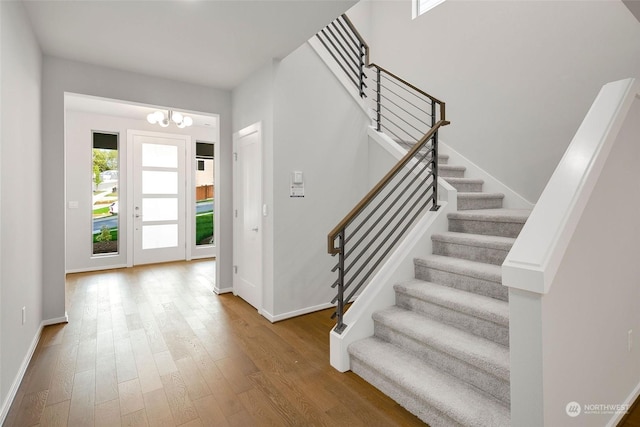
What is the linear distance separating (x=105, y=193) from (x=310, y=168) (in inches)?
185

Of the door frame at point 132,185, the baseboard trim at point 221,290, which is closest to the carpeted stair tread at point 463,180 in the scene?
the baseboard trim at point 221,290

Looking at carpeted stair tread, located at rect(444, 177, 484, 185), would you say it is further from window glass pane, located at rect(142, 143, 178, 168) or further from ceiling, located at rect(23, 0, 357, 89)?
window glass pane, located at rect(142, 143, 178, 168)

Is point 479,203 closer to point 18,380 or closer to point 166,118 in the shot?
point 18,380

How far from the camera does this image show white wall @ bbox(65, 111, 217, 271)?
18.6 feet

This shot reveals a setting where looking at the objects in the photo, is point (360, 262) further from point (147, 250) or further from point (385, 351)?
point (147, 250)

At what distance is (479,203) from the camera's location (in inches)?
136

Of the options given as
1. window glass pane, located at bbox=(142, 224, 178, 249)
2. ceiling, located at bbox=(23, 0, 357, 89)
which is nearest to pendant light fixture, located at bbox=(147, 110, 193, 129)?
ceiling, located at bbox=(23, 0, 357, 89)

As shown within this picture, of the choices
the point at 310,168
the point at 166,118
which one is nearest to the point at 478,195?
the point at 310,168

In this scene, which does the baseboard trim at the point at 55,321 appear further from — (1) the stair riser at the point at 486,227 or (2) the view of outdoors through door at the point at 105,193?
(1) the stair riser at the point at 486,227

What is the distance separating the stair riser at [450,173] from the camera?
392 centimetres

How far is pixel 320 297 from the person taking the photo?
3762mm

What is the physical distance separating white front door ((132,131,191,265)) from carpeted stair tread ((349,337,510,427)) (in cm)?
525

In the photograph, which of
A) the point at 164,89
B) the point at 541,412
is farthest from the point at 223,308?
the point at 541,412

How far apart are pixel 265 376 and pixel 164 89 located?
3467 millimetres
